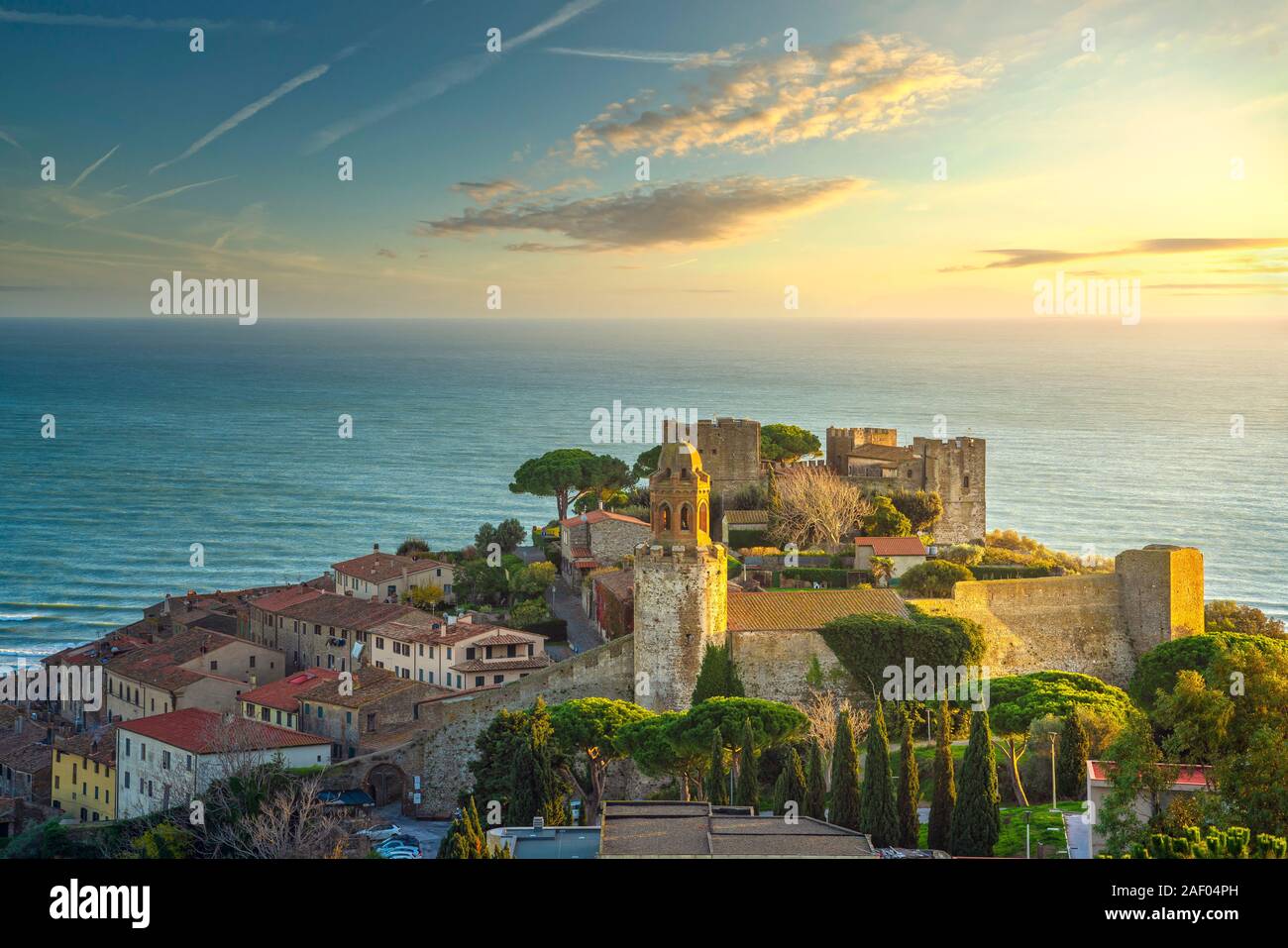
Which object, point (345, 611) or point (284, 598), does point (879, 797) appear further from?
point (284, 598)

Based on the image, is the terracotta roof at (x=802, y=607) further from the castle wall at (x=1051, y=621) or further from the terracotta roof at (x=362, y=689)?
the terracotta roof at (x=362, y=689)

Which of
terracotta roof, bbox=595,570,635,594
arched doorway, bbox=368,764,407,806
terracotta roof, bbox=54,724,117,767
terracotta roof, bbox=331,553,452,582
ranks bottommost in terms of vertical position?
terracotta roof, bbox=54,724,117,767

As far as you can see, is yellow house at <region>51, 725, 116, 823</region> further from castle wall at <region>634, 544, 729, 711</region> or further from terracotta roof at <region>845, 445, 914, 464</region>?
terracotta roof at <region>845, 445, 914, 464</region>

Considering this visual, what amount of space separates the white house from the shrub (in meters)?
12.2

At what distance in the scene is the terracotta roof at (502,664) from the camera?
28719mm

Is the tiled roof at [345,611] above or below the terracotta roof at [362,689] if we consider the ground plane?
above

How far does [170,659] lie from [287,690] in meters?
5.30

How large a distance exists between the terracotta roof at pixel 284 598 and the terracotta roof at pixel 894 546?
14276 millimetres

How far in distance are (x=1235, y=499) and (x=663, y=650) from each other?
56.1 metres

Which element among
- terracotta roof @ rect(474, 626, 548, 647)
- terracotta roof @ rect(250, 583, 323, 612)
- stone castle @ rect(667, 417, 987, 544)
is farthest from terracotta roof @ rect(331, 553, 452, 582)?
terracotta roof @ rect(474, 626, 548, 647)

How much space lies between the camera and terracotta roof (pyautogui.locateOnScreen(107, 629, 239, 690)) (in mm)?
31359

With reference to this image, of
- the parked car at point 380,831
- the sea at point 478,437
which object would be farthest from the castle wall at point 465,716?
the sea at point 478,437
